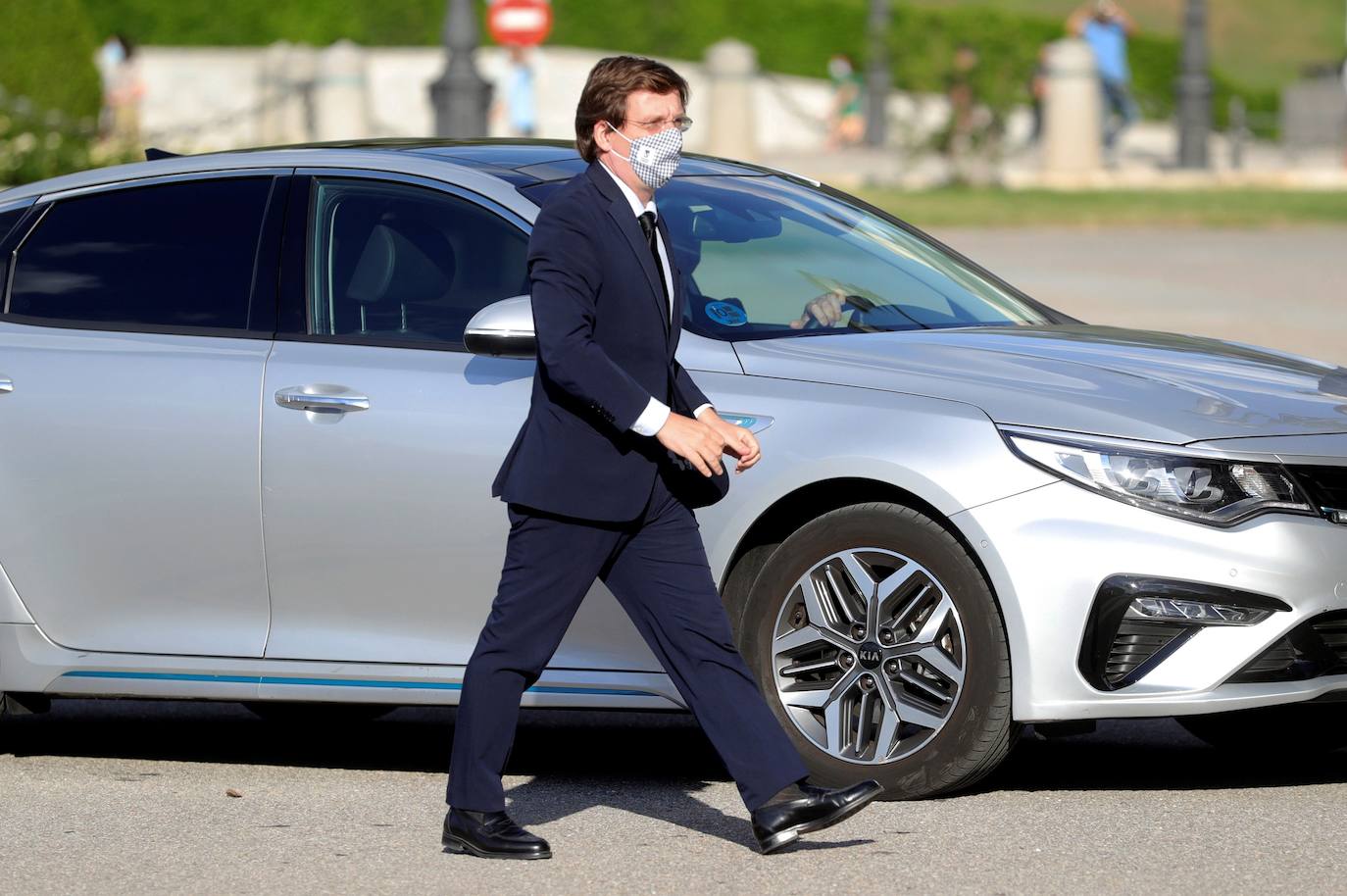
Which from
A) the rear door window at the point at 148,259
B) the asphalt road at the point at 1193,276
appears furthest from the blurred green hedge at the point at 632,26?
the rear door window at the point at 148,259

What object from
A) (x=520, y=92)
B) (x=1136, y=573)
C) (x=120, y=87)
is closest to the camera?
(x=1136, y=573)

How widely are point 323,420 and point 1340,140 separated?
1228 inches

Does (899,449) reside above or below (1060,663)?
above

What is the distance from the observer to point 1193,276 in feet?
61.9

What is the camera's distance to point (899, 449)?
5.59 meters

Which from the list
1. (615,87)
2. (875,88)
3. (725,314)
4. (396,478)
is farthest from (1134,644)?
(875,88)

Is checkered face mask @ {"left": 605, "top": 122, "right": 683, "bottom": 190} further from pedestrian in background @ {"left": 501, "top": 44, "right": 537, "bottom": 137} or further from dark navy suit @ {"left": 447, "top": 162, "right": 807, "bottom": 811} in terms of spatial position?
pedestrian in background @ {"left": 501, "top": 44, "right": 537, "bottom": 137}

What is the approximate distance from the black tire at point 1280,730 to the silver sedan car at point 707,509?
18mm

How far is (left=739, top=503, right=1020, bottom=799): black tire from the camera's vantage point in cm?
554

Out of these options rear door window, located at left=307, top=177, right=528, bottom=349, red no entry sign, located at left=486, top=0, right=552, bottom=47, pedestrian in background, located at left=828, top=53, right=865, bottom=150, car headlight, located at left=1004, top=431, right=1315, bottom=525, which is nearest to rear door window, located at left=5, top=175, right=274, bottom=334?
rear door window, located at left=307, top=177, right=528, bottom=349

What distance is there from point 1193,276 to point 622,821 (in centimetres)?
1393

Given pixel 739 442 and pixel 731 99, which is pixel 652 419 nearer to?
pixel 739 442

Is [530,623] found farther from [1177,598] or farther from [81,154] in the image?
[81,154]

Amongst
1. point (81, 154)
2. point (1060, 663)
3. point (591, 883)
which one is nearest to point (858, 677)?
point (1060, 663)
